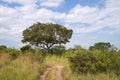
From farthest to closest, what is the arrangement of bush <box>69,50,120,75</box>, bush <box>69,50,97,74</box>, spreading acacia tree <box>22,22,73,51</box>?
1. spreading acacia tree <box>22,22,73,51</box>
2. bush <box>69,50,97,74</box>
3. bush <box>69,50,120,75</box>

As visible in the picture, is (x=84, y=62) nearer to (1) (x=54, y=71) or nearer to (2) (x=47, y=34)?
(1) (x=54, y=71)

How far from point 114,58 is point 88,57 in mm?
1630

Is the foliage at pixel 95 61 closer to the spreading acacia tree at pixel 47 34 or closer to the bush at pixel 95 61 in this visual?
the bush at pixel 95 61

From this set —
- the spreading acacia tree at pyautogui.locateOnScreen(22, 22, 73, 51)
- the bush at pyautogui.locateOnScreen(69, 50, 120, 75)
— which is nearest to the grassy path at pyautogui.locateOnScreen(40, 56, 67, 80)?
the bush at pyautogui.locateOnScreen(69, 50, 120, 75)

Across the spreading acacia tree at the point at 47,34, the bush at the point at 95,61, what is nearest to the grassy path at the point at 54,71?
the bush at the point at 95,61

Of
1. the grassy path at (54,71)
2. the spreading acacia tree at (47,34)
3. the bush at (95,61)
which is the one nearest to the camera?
the bush at (95,61)

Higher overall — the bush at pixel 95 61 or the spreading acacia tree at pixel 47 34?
the spreading acacia tree at pixel 47 34

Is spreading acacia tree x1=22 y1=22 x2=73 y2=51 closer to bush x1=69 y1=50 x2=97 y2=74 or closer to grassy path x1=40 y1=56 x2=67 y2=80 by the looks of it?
grassy path x1=40 y1=56 x2=67 y2=80

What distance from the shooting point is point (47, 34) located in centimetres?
5241

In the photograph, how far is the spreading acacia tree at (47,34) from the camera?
52459 millimetres

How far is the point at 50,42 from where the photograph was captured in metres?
53.9

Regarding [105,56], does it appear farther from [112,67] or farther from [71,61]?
[71,61]

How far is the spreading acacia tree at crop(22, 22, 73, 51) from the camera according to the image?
52.5m

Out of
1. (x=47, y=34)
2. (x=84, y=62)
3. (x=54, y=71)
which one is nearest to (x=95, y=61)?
(x=84, y=62)
